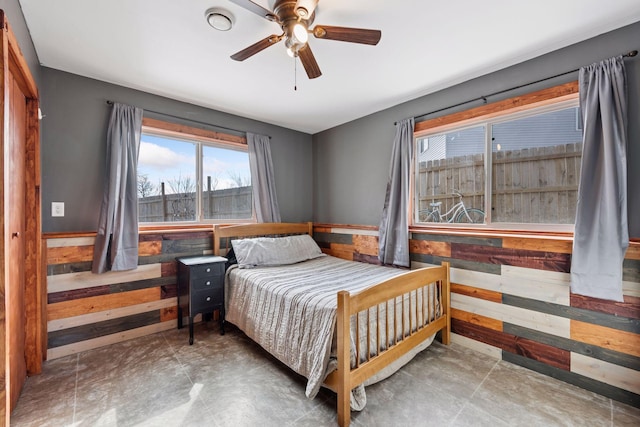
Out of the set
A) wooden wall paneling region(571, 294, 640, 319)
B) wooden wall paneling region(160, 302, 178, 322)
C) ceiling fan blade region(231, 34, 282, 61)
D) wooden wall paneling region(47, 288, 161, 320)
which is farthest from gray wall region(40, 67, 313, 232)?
wooden wall paneling region(571, 294, 640, 319)

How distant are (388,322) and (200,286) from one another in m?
1.77

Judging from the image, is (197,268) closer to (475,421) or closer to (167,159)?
(167,159)

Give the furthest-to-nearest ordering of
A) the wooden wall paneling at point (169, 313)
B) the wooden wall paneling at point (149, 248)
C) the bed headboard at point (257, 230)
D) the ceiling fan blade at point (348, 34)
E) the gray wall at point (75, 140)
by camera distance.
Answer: the bed headboard at point (257, 230), the wooden wall paneling at point (169, 313), the wooden wall paneling at point (149, 248), the gray wall at point (75, 140), the ceiling fan blade at point (348, 34)

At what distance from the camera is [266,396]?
1.86 meters

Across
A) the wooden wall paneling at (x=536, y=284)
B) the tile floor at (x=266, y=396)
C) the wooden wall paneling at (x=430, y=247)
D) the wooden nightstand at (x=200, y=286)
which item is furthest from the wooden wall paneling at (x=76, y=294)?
the wooden wall paneling at (x=536, y=284)

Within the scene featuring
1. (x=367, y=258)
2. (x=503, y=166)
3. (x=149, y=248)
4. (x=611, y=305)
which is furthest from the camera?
(x=367, y=258)

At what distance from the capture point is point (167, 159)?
3072 mm

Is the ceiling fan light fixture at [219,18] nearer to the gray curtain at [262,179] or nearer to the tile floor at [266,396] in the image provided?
the gray curtain at [262,179]

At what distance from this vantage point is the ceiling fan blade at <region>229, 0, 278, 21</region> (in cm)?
141

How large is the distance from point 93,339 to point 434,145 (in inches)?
148

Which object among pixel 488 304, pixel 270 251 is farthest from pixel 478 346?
pixel 270 251

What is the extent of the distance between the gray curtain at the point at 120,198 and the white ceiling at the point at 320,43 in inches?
16.7

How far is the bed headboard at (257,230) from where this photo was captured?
3.15m

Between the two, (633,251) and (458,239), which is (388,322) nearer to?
(458,239)
